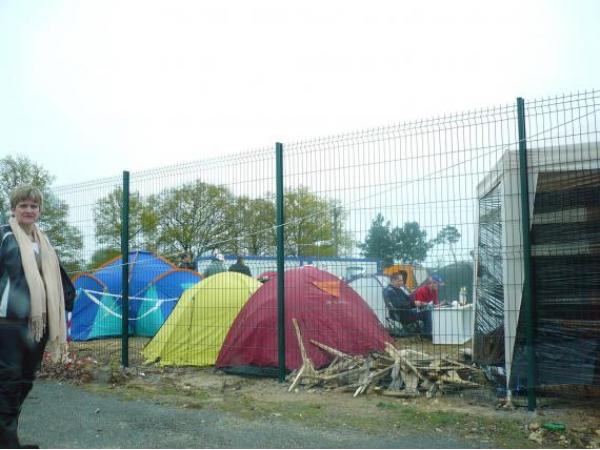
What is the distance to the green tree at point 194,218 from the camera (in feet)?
27.4

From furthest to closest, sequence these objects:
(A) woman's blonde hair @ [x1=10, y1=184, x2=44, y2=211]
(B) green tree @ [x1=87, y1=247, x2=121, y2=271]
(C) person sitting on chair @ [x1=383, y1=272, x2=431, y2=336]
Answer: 1. (B) green tree @ [x1=87, y1=247, x2=121, y2=271]
2. (C) person sitting on chair @ [x1=383, y1=272, x2=431, y2=336]
3. (A) woman's blonde hair @ [x1=10, y1=184, x2=44, y2=211]

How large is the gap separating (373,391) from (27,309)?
12.8ft

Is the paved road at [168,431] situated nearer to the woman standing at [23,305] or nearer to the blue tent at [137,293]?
→ the woman standing at [23,305]

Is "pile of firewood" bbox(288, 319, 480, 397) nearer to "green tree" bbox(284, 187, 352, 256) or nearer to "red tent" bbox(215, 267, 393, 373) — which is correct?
"red tent" bbox(215, 267, 393, 373)

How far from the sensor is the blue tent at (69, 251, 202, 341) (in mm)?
9516

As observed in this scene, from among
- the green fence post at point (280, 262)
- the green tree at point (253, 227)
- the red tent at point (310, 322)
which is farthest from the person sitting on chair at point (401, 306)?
the green tree at point (253, 227)

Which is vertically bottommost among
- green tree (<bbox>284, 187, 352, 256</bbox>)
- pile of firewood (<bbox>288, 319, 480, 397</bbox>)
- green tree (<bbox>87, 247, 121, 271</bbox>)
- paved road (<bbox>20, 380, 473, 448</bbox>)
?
paved road (<bbox>20, 380, 473, 448</bbox>)

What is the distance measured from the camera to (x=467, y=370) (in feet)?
22.0

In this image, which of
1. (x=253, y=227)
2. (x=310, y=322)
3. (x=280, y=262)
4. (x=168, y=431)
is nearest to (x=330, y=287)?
(x=310, y=322)

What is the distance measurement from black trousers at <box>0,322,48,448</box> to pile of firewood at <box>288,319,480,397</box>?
11.3ft

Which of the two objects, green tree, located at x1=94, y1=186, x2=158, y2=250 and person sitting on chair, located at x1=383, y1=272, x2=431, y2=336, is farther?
green tree, located at x1=94, y1=186, x2=158, y2=250

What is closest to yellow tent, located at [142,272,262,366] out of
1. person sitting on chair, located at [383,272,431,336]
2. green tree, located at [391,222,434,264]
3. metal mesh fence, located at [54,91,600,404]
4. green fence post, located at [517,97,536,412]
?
metal mesh fence, located at [54,91,600,404]

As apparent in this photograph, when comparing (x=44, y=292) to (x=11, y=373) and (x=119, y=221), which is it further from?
(x=119, y=221)

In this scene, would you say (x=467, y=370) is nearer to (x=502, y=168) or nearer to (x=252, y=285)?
(x=502, y=168)
